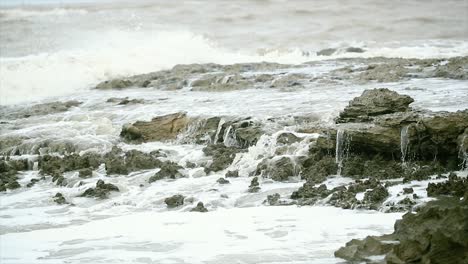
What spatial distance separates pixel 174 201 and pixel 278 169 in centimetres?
161

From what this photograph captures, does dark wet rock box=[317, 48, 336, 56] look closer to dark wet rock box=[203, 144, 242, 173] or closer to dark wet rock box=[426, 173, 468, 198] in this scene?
dark wet rock box=[203, 144, 242, 173]

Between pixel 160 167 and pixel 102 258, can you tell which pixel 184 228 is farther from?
pixel 160 167

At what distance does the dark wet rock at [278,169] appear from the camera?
844cm

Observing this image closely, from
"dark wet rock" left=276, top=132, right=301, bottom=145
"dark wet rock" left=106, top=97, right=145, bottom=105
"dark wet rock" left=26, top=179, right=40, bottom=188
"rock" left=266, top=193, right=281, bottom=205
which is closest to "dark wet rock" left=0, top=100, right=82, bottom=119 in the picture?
"dark wet rock" left=106, top=97, right=145, bottom=105

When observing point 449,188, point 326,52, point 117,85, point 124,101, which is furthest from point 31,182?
point 326,52

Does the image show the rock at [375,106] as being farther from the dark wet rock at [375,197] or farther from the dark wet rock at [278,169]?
the dark wet rock at [375,197]

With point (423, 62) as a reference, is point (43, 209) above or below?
below

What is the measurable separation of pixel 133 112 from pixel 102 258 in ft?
23.7

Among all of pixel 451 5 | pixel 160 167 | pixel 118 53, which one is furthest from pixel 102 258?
pixel 451 5

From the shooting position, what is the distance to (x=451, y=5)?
34312 millimetres

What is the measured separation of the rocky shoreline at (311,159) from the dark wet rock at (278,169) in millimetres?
13

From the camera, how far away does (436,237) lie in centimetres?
460

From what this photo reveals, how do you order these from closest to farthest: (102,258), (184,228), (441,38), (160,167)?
1. (102,258)
2. (184,228)
3. (160,167)
4. (441,38)

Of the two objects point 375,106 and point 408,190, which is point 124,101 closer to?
point 375,106
